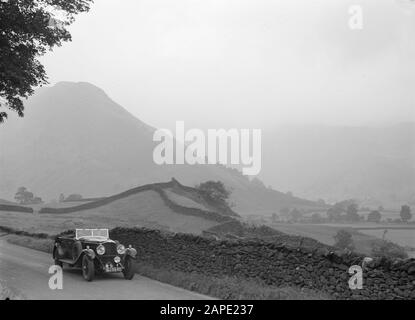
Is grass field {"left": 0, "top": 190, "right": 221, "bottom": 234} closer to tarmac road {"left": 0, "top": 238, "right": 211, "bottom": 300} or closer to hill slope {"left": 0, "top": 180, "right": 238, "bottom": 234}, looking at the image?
hill slope {"left": 0, "top": 180, "right": 238, "bottom": 234}

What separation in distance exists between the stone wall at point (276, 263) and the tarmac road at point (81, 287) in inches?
55.6

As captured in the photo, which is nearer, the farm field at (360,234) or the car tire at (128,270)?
the car tire at (128,270)

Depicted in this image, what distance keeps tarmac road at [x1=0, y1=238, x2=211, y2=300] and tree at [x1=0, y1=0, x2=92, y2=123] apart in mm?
6841

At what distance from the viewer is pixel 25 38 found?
18812 millimetres

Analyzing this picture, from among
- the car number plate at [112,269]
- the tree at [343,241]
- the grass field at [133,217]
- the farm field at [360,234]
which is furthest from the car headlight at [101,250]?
the farm field at [360,234]

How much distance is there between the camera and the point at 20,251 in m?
25.1

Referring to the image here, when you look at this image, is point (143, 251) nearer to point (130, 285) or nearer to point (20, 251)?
point (130, 285)

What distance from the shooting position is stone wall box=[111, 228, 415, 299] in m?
11.1

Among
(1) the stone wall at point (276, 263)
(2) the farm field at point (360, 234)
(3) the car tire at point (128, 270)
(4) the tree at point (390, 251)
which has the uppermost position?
(1) the stone wall at point (276, 263)

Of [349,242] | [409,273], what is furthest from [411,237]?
[409,273]

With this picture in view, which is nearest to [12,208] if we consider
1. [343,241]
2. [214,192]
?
[214,192]

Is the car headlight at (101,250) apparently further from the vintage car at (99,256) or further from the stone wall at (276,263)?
the stone wall at (276,263)

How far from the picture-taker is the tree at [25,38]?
17.6 metres
